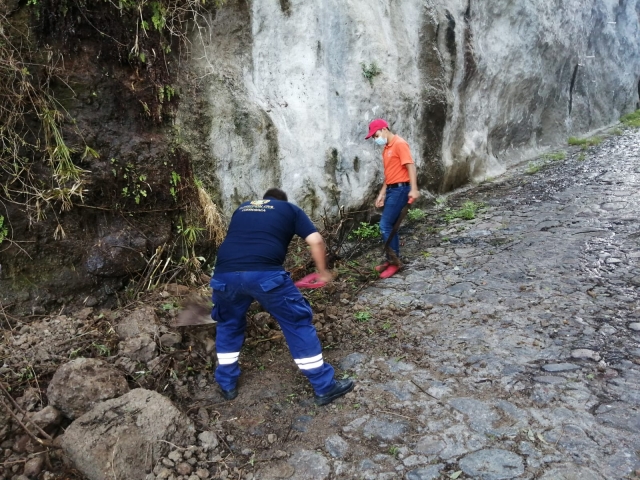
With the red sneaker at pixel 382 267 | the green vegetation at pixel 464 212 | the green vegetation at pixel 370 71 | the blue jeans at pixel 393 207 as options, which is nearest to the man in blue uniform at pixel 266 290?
the red sneaker at pixel 382 267

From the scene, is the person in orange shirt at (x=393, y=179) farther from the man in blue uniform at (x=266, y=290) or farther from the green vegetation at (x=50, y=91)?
the green vegetation at (x=50, y=91)

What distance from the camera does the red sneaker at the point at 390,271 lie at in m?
5.75

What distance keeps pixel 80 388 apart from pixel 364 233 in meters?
4.42

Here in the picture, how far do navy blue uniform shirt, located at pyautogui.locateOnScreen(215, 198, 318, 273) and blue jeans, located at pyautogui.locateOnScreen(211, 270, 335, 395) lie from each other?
72 millimetres

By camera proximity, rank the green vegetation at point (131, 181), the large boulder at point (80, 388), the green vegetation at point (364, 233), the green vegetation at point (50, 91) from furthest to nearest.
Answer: the green vegetation at point (364, 233), the green vegetation at point (131, 181), the green vegetation at point (50, 91), the large boulder at point (80, 388)

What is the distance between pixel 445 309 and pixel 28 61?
178 inches

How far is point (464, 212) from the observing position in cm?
770

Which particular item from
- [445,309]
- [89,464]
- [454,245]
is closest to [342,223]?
[454,245]

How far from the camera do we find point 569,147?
1302cm

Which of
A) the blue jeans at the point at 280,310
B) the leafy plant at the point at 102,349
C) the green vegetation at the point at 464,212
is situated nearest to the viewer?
the blue jeans at the point at 280,310

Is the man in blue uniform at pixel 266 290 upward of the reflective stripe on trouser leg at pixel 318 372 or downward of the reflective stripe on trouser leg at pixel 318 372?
upward

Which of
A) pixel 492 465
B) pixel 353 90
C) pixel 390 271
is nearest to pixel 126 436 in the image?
pixel 492 465

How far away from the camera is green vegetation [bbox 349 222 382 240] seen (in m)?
6.82

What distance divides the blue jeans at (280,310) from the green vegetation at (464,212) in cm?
475
